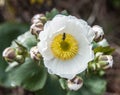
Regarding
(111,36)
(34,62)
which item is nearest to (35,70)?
(34,62)

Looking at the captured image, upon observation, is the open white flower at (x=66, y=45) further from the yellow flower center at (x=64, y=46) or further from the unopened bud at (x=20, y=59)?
the unopened bud at (x=20, y=59)

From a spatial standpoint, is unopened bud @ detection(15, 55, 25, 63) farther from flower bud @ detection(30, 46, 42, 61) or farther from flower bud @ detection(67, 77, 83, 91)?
flower bud @ detection(67, 77, 83, 91)

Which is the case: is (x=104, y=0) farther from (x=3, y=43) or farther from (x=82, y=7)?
(x=3, y=43)

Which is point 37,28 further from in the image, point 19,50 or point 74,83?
point 74,83

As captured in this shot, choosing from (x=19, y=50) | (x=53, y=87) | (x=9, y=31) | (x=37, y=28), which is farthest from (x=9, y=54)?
(x=9, y=31)

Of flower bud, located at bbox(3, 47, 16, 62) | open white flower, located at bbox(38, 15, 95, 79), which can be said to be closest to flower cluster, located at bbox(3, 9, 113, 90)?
open white flower, located at bbox(38, 15, 95, 79)

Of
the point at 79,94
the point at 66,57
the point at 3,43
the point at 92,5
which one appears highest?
the point at 92,5
